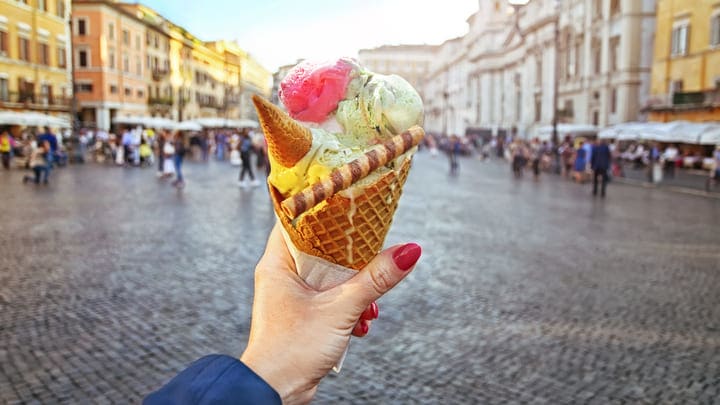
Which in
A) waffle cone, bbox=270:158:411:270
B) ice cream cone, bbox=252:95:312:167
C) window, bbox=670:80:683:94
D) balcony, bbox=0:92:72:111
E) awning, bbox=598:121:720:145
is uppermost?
window, bbox=670:80:683:94

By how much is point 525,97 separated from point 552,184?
38.3m

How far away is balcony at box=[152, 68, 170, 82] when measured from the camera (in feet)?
142

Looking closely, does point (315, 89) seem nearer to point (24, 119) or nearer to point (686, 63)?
point (24, 119)

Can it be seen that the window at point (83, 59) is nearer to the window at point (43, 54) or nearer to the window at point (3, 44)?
the window at point (43, 54)

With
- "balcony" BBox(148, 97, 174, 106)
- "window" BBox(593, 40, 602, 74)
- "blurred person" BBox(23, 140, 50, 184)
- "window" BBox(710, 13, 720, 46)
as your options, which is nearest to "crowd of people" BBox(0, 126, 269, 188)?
"blurred person" BBox(23, 140, 50, 184)

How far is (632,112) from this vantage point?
3625 centimetres

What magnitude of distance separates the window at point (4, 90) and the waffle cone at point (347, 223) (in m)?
29.2

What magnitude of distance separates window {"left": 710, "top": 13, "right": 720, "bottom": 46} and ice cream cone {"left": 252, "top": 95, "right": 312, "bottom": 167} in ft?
103

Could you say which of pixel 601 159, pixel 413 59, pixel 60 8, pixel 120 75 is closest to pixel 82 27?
pixel 120 75

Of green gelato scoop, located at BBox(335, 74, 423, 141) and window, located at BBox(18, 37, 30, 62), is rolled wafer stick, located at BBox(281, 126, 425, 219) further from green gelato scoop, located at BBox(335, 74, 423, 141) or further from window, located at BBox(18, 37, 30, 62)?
window, located at BBox(18, 37, 30, 62)

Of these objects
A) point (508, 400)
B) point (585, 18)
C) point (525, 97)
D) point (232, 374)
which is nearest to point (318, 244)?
point (232, 374)

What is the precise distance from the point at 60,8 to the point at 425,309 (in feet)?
72.9

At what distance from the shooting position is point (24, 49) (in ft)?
77.7

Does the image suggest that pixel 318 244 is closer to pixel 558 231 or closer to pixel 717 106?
pixel 558 231
